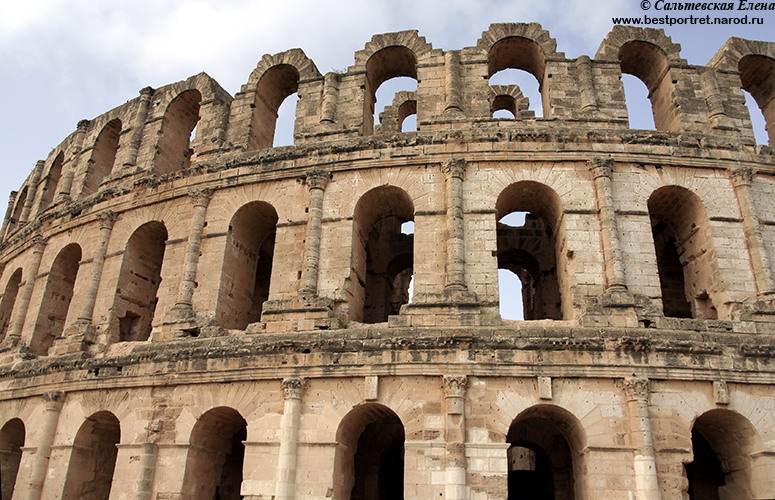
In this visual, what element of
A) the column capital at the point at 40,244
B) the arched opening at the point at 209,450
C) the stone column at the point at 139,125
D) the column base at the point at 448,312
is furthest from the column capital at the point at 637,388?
the column capital at the point at 40,244

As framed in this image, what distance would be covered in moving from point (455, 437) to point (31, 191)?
19070 mm

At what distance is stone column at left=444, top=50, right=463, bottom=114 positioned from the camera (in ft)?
47.4

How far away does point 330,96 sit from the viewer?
1530 centimetres

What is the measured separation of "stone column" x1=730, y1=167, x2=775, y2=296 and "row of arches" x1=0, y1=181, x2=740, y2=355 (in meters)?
0.77

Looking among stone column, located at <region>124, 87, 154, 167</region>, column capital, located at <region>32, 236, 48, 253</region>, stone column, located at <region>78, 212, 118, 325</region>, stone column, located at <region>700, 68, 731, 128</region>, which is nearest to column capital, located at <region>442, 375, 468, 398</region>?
stone column, located at <region>700, 68, 731, 128</region>

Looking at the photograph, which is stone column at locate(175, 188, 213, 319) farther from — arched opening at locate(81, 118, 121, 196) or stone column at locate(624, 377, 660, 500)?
stone column at locate(624, 377, 660, 500)

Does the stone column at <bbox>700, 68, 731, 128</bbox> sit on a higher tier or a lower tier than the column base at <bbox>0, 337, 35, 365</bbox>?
higher

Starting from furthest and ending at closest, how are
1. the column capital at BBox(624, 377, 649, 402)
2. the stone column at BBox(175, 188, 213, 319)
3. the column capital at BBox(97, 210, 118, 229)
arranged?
1. the column capital at BBox(97, 210, 118, 229)
2. the stone column at BBox(175, 188, 213, 319)
3. the column capital at BBox(624, 377, 649, 402)

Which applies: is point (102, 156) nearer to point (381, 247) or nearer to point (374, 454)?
point (381, 247)

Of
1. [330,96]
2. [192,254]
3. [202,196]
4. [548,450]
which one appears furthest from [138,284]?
[548,450]

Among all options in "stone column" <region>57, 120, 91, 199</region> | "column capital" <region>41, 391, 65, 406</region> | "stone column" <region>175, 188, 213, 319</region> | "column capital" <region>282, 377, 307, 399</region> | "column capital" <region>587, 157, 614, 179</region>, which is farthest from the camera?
"stone column" <region>57, 120, 91, 199</region>

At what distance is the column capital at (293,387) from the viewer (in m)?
11.6

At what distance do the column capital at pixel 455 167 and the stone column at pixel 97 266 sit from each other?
913cm

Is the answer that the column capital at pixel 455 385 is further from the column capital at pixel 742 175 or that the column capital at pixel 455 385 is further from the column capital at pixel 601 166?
the column capital at pixel 742 175
